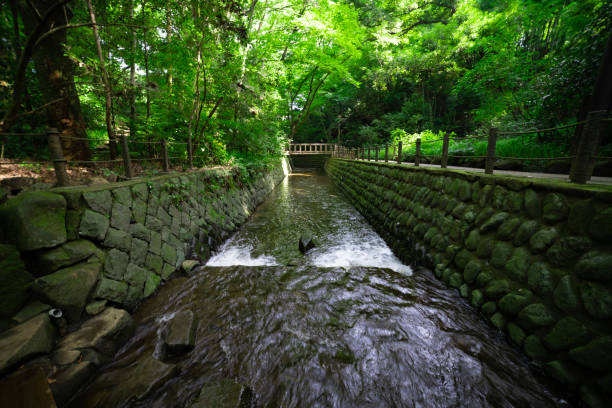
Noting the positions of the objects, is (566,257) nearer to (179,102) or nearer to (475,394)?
(475,394)

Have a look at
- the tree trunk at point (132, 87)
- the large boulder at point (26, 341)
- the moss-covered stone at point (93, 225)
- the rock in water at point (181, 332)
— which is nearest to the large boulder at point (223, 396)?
the rock in water at point (181, 332)

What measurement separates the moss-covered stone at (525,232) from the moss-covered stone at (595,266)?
21.0 inches

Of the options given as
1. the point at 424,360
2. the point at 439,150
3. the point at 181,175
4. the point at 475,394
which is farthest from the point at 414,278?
the point at 439,150

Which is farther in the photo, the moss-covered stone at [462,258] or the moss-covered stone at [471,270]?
the moss-covered stone at [462,258]

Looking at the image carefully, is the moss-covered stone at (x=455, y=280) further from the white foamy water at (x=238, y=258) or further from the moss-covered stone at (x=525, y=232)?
the white foamy water at (x=238, y=258)

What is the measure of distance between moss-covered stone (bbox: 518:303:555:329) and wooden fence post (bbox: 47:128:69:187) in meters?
5.92

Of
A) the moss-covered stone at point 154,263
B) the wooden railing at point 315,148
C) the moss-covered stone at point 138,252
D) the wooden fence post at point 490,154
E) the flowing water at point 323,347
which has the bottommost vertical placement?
the flowing water at point 323,347

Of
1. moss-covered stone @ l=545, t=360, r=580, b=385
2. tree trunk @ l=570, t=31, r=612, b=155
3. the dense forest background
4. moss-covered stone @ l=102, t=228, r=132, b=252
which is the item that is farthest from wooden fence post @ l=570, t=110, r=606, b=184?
moss-covered stone @ l=102, t=228, r=132, b=252

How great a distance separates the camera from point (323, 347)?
98.0 inches

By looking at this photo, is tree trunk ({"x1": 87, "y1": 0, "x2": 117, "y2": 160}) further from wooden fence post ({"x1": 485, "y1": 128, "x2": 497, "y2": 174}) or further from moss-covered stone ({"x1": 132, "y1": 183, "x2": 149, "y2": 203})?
wooden fence post ({"x1": 485, "y1": 128, "x2": 497, "y2": 174})

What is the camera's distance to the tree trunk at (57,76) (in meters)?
4.30

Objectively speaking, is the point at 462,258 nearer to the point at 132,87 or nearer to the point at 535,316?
the point at 535,316

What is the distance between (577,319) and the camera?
76.4 inches

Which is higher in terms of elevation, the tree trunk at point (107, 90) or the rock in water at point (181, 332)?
the tree trunk at point (107, 90)
